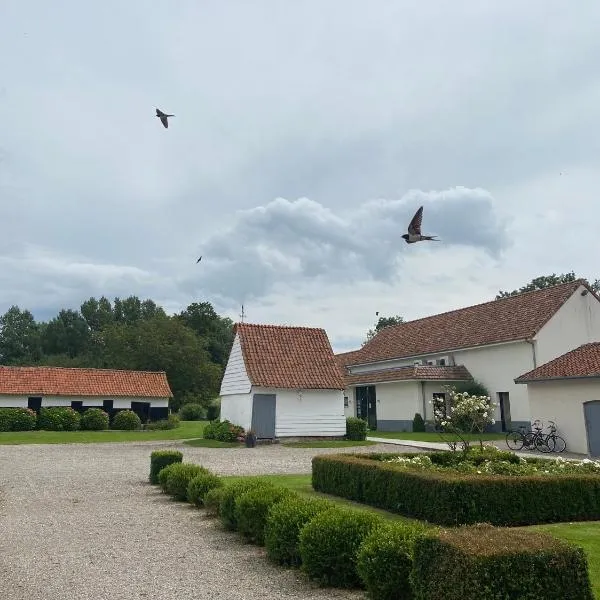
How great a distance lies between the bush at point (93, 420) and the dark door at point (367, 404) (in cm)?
1722

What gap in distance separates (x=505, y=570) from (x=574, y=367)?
18555 mm

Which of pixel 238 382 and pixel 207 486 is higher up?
pixel 238 382

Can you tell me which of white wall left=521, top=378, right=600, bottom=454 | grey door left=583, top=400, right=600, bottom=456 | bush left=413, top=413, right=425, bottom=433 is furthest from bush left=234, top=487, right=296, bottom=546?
bush left=413, top=413, right=425, bottom=433

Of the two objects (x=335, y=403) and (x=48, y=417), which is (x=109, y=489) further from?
(x=48, y=417)

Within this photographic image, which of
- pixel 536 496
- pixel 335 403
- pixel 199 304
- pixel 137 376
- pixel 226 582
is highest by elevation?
pixel 199 304

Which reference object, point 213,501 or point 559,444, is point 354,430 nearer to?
point 559,444

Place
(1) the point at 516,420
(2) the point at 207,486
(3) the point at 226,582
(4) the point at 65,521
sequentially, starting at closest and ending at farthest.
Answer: (3) the point at 226,582 < (4) the point at 65,521 < (2) the point at 207,486 < (1) the point at 516,420

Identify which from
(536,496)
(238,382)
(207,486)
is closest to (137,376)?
(238,382)

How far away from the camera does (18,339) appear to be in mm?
82750

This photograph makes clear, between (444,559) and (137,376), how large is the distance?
43870 mm

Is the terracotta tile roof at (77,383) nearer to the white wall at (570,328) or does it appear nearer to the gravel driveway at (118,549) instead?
the gravel driveway at (118,549)

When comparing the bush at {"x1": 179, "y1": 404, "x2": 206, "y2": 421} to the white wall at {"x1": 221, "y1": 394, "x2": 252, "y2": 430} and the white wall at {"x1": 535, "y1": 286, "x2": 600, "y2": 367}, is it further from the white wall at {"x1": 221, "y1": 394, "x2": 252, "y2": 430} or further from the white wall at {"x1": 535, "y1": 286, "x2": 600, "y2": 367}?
the white wall at {"x1": 535, "y1": 286, "x2": 600, "y2": 367}

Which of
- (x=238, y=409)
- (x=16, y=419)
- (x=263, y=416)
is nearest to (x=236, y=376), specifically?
(x=238, y=409)

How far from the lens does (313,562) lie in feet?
21.7
